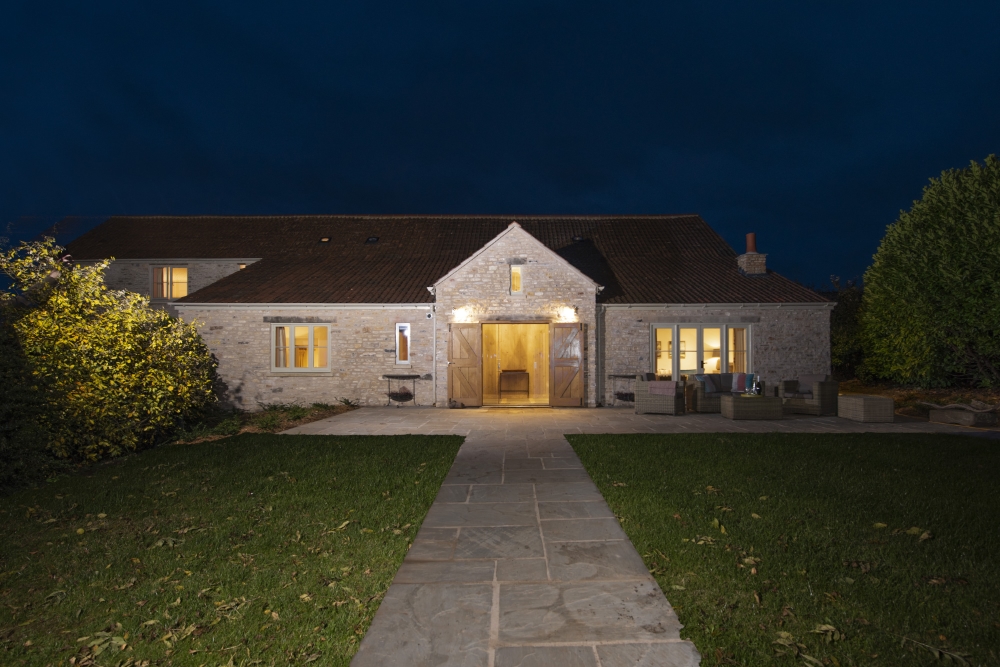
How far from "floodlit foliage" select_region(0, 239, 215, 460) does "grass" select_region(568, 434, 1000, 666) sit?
7.02 meters

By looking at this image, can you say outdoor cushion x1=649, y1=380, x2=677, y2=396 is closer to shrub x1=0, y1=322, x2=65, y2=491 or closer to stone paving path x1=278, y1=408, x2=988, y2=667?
stone paving path x1=278, y1=408, x2=988, y2=667

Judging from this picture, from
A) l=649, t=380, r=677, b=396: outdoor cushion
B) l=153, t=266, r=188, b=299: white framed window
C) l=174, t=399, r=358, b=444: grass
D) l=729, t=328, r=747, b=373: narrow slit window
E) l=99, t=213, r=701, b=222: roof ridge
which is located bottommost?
l=174, t=399, r=358, b=444: grass

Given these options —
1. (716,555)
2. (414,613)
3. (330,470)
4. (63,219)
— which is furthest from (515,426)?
(63,219)

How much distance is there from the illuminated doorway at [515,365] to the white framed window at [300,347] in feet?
14.4

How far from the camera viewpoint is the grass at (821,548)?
2461 millimetres

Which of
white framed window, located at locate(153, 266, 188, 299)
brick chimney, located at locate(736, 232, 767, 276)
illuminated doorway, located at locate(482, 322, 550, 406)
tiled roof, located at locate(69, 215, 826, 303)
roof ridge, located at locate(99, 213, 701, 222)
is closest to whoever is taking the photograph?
tiled roof, located at locate(69, 215, 826, 303)

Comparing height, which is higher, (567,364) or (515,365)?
(567,364)

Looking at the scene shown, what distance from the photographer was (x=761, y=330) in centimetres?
1279

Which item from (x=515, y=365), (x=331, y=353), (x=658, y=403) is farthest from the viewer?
(x=515, y=365)

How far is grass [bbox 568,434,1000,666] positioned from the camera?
2461 mm

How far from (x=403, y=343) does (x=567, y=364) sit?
172 inches

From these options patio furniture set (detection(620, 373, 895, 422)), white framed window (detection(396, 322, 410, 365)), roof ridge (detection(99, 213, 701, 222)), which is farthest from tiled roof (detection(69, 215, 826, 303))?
patio furniture set (detection(620, 373, 895, 422))

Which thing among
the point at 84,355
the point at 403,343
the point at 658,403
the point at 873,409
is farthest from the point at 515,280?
the point at 84,355

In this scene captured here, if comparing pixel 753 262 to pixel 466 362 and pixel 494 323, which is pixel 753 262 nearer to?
pixel 494 323
